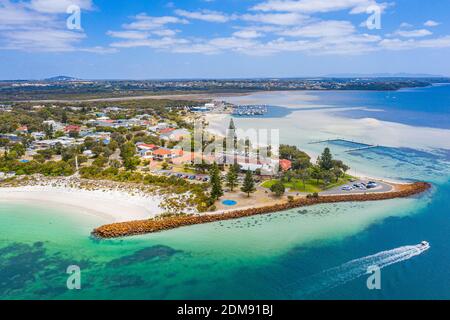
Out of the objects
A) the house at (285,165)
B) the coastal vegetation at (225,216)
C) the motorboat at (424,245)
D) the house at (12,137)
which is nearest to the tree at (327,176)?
the coastal vegetation at (225,216)

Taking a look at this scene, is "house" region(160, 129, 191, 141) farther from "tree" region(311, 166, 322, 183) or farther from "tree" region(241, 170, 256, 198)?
"tree" region(241, 170, 256, 198)

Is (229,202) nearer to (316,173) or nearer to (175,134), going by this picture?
(316,173)

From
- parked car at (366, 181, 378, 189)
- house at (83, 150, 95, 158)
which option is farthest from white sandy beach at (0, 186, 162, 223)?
parked car at (366, 181, 378, 189)

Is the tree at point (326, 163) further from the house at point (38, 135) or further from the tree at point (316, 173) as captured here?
the house at point (38, 135)

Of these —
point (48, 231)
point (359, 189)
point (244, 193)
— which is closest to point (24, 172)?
point (48, 231)

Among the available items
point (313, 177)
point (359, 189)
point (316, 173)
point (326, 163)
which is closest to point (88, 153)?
point (313, 177)
